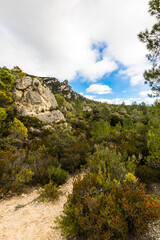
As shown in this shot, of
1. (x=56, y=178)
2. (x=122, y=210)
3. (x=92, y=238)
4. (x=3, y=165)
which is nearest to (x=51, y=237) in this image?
(x=92, y=238)

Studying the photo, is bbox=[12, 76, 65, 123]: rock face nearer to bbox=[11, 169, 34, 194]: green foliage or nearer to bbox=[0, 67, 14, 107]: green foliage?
bbox=[0, 67, 14, 107]: green foliage

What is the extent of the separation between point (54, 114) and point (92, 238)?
2350 centimetres

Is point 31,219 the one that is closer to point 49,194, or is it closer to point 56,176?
point 49,194

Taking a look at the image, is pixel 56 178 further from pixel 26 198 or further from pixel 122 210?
pixel 122 210

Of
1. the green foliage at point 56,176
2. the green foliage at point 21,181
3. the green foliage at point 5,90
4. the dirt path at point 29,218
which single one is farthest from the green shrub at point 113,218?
the green foliage at point 5,90

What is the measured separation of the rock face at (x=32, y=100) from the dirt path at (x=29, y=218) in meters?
18.1

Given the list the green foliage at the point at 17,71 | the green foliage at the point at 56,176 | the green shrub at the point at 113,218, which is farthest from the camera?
the green foliage at the point at 17,71

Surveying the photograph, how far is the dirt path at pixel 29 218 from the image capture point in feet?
7.84

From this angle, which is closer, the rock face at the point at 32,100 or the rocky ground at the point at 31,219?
the rocky ground at the point at 31,219

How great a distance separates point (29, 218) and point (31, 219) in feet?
0.27

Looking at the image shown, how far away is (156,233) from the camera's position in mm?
2029

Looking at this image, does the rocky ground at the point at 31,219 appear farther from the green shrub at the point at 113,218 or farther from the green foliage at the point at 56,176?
the green foliage at the point at 56,176

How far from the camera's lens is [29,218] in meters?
2.92

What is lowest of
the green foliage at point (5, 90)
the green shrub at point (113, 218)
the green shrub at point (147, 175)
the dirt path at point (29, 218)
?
the dirt path at point (29, 218)
